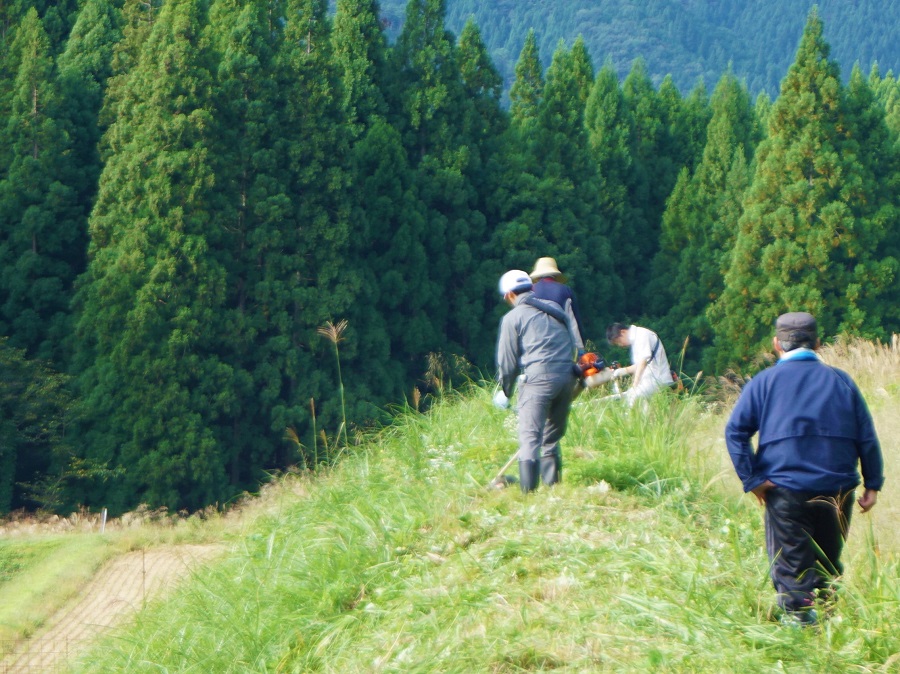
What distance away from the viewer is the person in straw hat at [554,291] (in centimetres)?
851

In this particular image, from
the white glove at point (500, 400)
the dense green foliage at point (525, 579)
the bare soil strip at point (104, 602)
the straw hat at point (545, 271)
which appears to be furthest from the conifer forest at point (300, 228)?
the dense green foliage at point (525, 579)

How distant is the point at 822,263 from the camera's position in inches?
1144

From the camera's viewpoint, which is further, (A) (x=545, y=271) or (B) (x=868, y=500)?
(A) (x=545, y=271)

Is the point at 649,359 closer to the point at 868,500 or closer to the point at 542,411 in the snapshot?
→ the point at 542,411

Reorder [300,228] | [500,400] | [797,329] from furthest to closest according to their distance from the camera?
1. [300,228]
2. [500,400]
3. [797,329]

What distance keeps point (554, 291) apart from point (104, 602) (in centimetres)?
456

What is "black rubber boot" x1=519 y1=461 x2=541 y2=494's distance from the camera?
691 centimetres

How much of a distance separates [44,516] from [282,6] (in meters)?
12.8

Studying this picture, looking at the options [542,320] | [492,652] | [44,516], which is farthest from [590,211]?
[492,652]

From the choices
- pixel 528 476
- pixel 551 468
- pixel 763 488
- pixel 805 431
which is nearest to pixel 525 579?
pixel 763 488

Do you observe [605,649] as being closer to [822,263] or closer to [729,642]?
[729,642]

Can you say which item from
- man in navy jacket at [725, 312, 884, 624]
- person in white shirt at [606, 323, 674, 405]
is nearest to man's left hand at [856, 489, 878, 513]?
man in navy jacket at [725, 312, 884, 624]

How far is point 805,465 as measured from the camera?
4.78 metres

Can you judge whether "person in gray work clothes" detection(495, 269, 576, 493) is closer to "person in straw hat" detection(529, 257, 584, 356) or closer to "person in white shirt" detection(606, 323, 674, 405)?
"person in straw hat" detection(529, 257, 584, 356)
